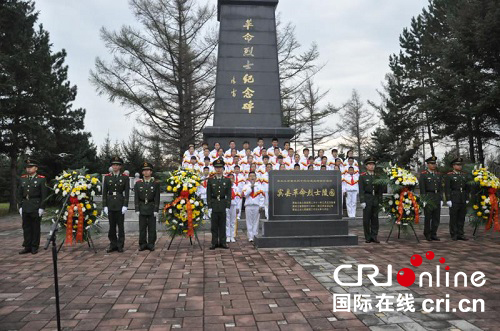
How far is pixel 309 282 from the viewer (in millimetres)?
4977

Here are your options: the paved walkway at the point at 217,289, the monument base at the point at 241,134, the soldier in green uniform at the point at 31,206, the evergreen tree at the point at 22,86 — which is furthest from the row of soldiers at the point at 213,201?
the evergreen tree at the point at 22,86

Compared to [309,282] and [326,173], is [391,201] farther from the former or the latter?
[309,282]

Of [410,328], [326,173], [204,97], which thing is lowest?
[410,328]

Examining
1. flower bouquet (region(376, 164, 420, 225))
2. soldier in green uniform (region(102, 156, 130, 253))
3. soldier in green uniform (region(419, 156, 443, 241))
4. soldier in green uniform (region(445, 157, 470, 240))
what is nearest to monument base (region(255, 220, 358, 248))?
flower bouquet (region(376, 164, 420, 225))

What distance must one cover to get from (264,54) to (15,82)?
11.0 metres

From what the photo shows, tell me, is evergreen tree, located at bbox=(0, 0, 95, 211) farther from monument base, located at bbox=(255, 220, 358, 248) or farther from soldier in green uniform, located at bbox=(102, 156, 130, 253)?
monument base, located at bbox=(255, 220, 358, 248)

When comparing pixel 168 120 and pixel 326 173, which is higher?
pixel 168 120

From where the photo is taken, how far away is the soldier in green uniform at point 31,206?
747 cm

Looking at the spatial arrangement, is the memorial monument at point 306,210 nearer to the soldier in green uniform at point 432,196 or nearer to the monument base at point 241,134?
the soldier in green uniform at point 432,196

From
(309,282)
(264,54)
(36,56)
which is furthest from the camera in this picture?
(36,56)

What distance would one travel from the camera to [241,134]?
546 inches

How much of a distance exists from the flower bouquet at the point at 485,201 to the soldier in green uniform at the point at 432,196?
91 centimetres

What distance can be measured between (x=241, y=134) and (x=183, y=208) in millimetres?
6683

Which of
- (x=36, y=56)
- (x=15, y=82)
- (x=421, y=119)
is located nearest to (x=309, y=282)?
(x=15, y=82)
